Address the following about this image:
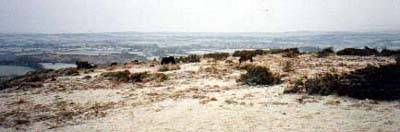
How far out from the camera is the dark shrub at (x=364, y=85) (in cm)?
1823

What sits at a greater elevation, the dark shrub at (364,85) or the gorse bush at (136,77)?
the dark shrub at (364,85)

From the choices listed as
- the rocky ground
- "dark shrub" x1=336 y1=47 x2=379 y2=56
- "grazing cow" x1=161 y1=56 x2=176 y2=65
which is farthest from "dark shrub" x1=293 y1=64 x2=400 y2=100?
"grazing cow" x1=161 y1=56 x2=176 y2=65

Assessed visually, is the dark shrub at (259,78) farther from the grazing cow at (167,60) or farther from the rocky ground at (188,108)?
the grazing cow at (167,60)

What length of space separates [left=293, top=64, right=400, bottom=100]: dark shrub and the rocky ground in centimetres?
60

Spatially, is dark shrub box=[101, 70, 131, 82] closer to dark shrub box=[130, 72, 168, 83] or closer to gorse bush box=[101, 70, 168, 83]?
gorse bush box=[101, 70, 168, 83]

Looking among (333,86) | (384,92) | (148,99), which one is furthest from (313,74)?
(148,99)

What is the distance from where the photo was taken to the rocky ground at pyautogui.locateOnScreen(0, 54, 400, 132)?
1482 cm

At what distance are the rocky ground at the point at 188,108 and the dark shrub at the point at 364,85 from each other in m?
0.60

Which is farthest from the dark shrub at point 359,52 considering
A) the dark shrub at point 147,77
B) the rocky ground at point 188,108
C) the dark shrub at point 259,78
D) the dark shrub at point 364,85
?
the dark shrub at point 147,77

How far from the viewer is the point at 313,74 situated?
26500mm

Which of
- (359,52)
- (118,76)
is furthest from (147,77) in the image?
(359,52)

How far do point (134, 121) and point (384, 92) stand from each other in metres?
10.1

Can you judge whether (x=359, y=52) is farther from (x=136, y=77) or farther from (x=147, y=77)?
(x=136, y=77)

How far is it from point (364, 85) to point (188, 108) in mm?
7643
